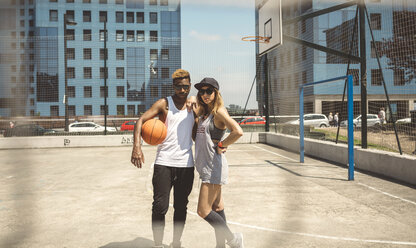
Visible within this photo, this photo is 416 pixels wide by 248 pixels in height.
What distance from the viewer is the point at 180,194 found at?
329cm

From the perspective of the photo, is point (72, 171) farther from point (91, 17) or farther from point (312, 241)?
point (91, 17)

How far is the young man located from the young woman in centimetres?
17

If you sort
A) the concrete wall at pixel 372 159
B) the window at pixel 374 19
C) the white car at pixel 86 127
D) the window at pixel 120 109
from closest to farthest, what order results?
the concrete wall at pixel 372 159 < the window at pixel 374 19 < the white car at pixel 86 127 < the window at pixel 120 109

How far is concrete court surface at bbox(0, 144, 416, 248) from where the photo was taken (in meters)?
3.70

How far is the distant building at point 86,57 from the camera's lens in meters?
1.19

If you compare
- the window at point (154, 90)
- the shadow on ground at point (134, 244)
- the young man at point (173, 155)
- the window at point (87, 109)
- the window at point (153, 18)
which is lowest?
the shadow on ground at point (134, 244)

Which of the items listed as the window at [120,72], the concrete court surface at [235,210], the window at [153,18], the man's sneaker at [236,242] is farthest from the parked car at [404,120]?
the window at [153,18]

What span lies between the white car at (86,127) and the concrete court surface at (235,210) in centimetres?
871

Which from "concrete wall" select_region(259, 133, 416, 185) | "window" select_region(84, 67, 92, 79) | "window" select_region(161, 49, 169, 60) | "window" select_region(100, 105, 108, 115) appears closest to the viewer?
"concrete wall" select_region(259, 133, 416, 185)

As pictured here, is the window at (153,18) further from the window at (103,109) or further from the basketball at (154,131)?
the basketball at (154,131)

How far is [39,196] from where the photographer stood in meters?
5.95

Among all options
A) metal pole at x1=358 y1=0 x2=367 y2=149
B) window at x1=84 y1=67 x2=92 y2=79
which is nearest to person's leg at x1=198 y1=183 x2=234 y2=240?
metal pole at x1=358 y1=0 x2=367 y2=149

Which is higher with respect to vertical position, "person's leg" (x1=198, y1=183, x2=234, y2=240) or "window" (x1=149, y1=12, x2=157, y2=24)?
"window" (x1=149, y1=12, x2=157, y2=24)

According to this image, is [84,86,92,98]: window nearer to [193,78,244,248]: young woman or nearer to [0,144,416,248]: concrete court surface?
[0,144,416,248]: concrete court surface
